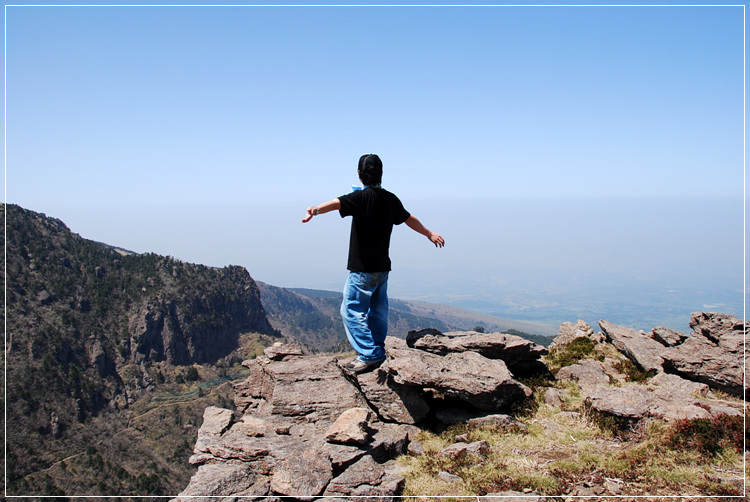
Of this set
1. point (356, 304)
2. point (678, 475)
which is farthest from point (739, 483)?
point (356, 304)

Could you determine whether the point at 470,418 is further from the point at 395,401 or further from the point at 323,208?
the point at 323,208

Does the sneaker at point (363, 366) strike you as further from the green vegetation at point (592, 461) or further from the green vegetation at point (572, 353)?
the green vegetation at point (572, 353)

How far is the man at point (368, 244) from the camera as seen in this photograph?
35.2 ft

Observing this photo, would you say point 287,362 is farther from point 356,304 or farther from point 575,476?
point 575,476

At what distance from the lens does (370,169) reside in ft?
35.7

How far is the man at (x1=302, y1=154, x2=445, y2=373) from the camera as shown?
10.7 m

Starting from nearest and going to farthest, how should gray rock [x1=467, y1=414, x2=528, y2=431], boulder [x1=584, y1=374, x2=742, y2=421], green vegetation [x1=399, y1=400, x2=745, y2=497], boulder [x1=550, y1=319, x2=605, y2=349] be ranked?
green vegetation [x1=399, y1=400, x2=745, y2=497], boulder [x1=584, y1=374, x2=742, y2=421], gray rock [x1=467, y1=414, x2=528, y2=431], boulder [x1=550, y1=319, x2=605, y2=349]

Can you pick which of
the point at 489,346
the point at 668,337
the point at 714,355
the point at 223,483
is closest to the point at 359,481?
the point at 223,483

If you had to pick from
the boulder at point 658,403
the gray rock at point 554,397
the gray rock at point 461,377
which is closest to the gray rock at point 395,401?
the gray rock at point 461,377

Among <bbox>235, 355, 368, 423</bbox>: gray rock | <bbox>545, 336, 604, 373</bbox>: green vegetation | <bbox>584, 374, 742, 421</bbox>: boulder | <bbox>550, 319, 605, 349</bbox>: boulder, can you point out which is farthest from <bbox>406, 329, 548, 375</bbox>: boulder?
<bbox>550, 319, 605, 349</bbox>: boulder

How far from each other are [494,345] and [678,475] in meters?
5.55

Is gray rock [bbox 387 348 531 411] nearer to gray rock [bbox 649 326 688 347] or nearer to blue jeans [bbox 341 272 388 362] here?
blue jeans [bbox 341 272 388 362]

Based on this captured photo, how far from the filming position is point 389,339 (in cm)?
1339

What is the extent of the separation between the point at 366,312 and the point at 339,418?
8.98 feet
